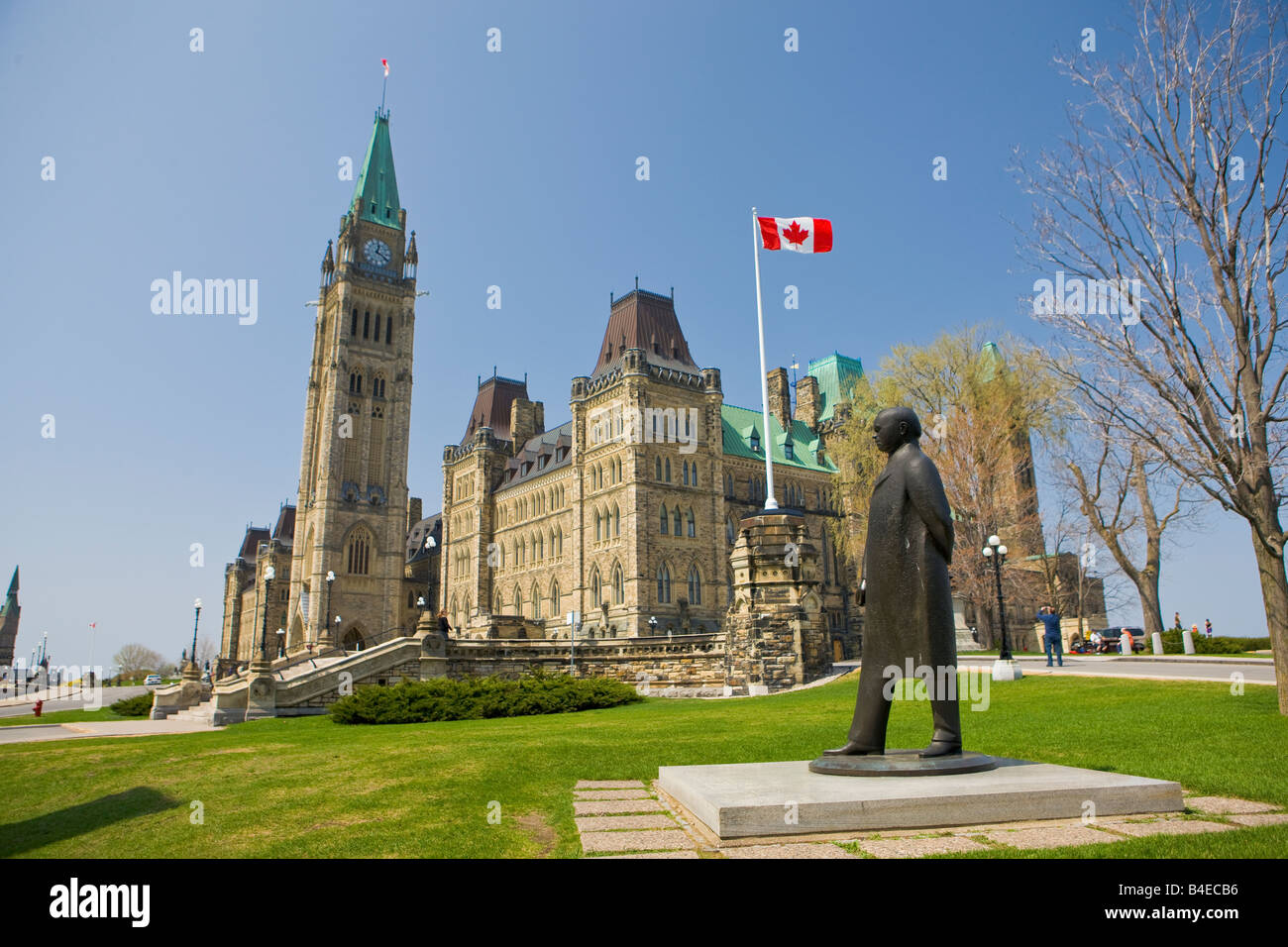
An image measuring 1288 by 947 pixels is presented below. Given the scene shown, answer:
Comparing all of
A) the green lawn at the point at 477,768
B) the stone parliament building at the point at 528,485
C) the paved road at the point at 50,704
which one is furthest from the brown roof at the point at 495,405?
the green lawn at the point at 477,768

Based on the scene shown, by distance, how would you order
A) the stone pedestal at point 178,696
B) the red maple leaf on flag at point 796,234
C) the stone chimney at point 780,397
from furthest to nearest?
the stone chimney at point 780,397 → the stone pedestal at point 178,696 → the red maple leaf on flag at point 796,234

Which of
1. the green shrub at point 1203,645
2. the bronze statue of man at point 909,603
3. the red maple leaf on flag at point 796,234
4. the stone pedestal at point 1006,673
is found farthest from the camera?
the green shrub at point 1203,645

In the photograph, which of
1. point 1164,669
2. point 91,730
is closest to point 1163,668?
point 1164,669

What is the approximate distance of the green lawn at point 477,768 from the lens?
21.2ft

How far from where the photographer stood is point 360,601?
71.9 meters

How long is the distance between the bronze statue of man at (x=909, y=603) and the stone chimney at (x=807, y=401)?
6631 centimetres

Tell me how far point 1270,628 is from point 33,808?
1668cm

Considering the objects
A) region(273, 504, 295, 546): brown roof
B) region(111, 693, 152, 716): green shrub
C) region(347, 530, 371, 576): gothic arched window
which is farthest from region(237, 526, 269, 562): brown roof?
region(111, 693, 152, 716): green shrub

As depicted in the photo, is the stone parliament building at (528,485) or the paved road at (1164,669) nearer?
the paved road at (1164,669)

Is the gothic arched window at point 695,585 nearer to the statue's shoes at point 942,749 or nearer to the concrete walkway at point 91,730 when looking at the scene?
the concrete walkway at point 91,730

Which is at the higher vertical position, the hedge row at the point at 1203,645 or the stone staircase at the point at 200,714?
the hedge row at the point at 1203,645

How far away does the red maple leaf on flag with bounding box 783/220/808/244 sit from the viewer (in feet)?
86.4

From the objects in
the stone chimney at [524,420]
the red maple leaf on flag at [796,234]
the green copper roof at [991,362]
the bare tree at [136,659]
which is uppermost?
the stone chimney at [524,420]
